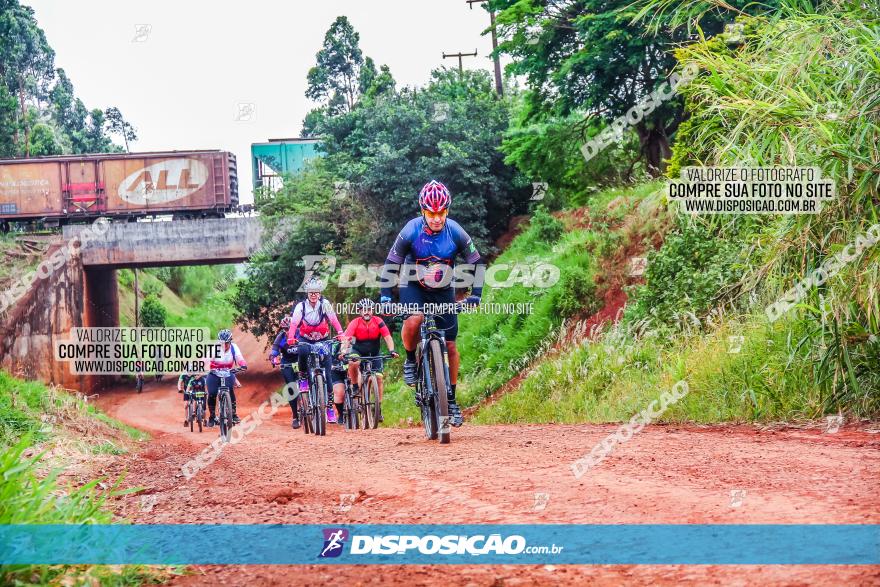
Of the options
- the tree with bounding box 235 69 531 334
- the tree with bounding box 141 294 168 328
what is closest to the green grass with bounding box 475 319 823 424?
the tree with bounding box 235 69 531 334

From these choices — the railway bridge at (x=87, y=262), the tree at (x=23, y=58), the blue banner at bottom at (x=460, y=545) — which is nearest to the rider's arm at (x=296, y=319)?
the blue banner at bottom at (x=460, y=545)

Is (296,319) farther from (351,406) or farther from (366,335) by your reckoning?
(351,406)

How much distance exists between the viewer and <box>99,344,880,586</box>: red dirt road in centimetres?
421

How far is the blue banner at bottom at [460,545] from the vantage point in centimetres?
416

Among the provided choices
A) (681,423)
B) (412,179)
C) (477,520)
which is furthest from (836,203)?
(412,179)

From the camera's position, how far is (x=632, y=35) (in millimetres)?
21938

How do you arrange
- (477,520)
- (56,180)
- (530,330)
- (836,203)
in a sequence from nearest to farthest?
(477,520) → (836,203) → (530,330) → (56,180)

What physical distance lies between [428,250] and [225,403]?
6.66 m

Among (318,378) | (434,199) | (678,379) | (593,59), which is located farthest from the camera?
(593,59)

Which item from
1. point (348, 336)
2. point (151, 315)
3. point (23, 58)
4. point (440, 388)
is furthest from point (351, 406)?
point (23, 58)

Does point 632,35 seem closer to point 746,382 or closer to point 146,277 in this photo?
point 746,382

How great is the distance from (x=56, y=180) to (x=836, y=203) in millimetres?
38924

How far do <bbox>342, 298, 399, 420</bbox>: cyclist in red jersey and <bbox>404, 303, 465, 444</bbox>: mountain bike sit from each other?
461 cm

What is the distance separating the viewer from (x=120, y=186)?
42156 mm
